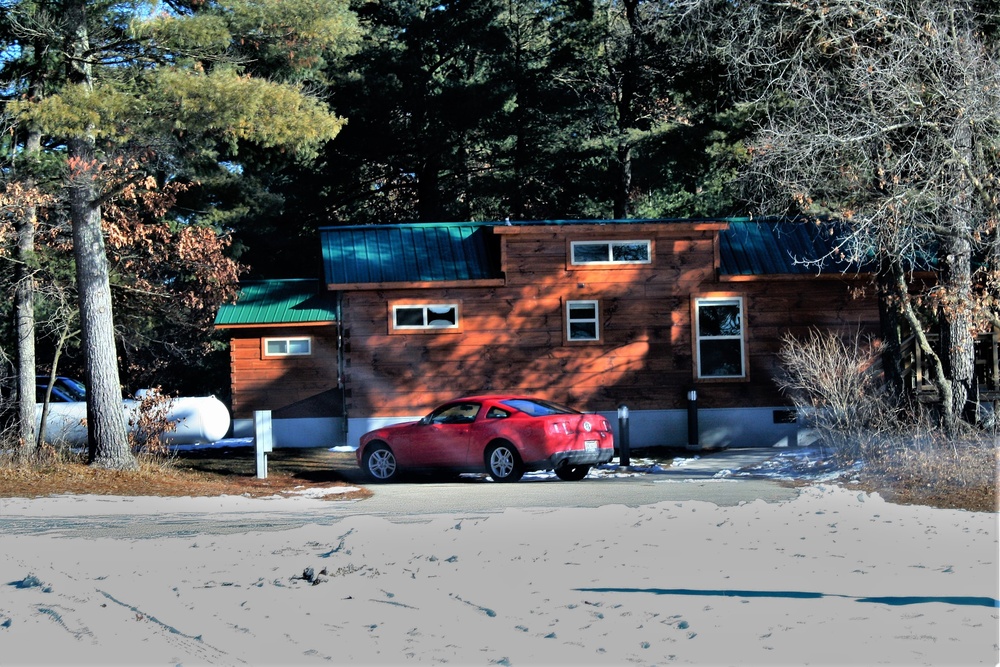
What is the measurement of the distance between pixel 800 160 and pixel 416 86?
1923cm

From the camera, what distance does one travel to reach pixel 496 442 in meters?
17.4

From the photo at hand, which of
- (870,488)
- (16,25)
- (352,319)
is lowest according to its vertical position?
(870,488)

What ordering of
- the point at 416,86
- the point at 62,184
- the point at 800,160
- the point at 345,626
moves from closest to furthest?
the point at 345,626 < the point at 800,160 < the point at 62,184 < the point at 416,86

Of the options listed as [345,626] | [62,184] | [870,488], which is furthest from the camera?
[62,184]

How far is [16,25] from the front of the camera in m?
16.8

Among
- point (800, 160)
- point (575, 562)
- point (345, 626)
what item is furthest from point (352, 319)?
point (345, 626)

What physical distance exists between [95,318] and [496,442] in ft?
23.1

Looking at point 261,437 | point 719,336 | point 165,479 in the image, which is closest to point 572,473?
point 261,437

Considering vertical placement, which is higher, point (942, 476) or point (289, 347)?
point (289, 347)

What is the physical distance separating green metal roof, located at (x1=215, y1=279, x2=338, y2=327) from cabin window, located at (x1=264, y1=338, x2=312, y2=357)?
64 cm

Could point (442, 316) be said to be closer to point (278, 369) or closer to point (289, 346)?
point (289, 346)

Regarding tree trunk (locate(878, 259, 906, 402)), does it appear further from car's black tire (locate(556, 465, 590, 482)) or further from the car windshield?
the car windshield

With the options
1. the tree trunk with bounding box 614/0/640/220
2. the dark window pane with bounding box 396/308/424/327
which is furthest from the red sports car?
the tree trunk with bounding box 614/0/640/220

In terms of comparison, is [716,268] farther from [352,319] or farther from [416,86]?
[416,86]
